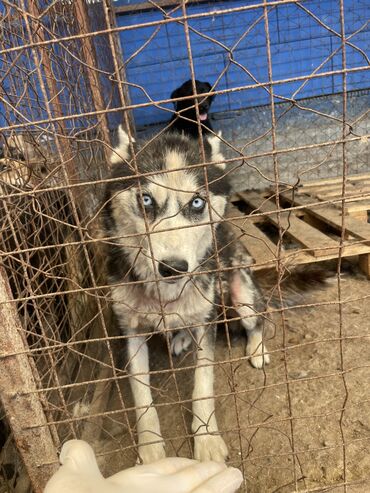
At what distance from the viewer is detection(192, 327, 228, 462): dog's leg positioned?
6.45 feet

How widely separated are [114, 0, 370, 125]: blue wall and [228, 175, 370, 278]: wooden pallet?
1.84m

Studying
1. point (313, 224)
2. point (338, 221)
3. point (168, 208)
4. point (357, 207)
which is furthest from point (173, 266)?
point (313, 224)

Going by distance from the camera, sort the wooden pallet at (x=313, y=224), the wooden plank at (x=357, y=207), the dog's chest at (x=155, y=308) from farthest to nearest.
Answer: the wooden plank at (x=357, y=207)
the wooden pallet at (x=313, y=224)
the dog's chest at (x=155, y=308)

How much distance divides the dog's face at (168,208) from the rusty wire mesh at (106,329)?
174 millimetres

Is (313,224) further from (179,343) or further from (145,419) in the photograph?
(145,419)

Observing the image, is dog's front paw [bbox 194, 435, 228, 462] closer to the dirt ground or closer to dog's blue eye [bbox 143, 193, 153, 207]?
the dirt ground

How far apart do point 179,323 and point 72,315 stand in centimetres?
91

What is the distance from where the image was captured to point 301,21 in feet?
19.9

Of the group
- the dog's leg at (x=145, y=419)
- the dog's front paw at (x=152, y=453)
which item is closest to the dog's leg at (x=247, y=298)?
the dog's leg at (x=145, y=419)

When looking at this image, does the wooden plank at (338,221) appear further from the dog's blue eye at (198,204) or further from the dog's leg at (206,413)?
the dog's leg at (206,413)

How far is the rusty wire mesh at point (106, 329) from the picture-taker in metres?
1.32

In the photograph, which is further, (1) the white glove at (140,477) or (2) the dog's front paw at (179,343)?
A: (2) the dog's front paw at (179,343)

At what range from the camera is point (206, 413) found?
82.7 inches

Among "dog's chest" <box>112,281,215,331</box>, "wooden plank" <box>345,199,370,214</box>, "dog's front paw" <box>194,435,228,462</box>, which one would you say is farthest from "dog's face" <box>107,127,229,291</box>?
"wooden plank" <box>345,199,370,214</box>
